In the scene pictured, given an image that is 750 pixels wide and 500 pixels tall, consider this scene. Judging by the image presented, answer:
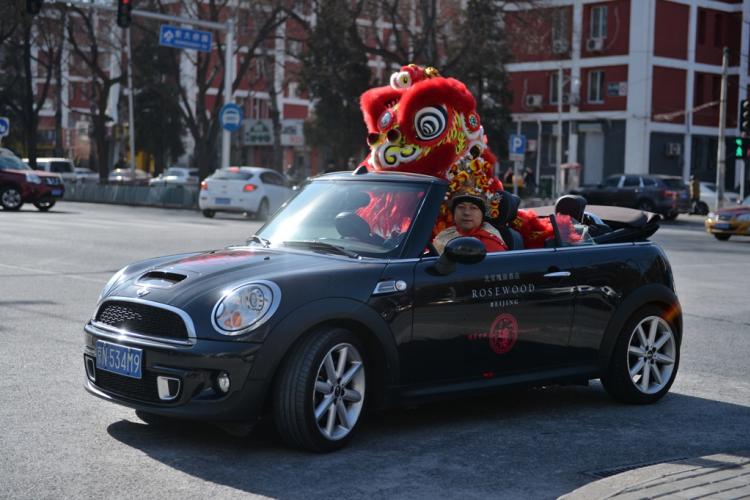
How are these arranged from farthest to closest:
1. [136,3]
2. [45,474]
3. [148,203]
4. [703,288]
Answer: [136,3]
[148,203]
[703,288]
[45,474]

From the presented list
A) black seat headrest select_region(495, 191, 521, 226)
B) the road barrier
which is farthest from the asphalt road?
the road barrier

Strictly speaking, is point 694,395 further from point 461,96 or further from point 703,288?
point 703,288

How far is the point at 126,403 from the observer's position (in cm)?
589

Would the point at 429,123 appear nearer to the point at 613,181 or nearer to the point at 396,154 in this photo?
the point at 396,154

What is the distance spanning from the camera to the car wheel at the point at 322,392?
5.65m

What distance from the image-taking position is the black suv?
39.7 m

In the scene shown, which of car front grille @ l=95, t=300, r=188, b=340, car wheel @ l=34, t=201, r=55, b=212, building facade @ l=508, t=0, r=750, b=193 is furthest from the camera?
building facade @ l=508, t=0, r=750, b=193

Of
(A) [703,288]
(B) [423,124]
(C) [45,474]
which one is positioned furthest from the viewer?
(A) [703,288]

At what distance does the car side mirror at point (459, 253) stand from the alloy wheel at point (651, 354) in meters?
1.61

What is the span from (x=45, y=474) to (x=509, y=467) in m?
2.14

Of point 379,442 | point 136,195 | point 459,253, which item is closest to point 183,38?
point 136,195

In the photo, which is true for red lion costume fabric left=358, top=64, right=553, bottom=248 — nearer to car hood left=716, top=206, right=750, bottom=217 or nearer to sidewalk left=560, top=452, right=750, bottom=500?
sidewalk left=560, top=452, right=750, bottom=500

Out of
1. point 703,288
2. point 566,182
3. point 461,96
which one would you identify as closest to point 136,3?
point 566,182

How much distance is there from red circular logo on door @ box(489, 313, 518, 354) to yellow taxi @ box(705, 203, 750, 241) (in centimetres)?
2225
